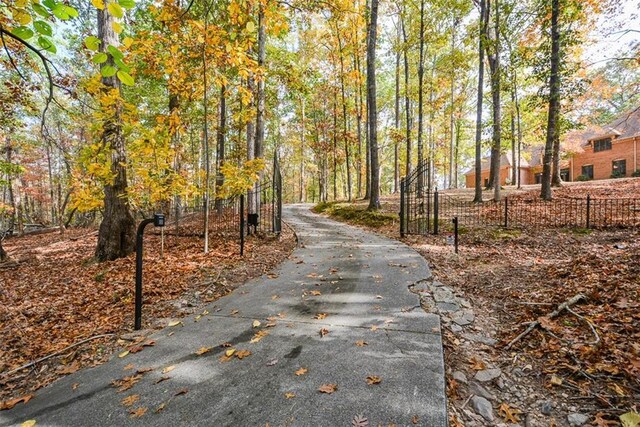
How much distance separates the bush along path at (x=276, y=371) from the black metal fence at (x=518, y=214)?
4835mm

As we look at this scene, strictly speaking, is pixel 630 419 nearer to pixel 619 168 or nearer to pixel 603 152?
pixel 619 168

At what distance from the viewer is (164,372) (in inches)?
105

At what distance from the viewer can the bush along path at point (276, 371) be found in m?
2.09

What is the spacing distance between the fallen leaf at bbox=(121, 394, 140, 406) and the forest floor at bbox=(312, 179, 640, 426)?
2.34 m

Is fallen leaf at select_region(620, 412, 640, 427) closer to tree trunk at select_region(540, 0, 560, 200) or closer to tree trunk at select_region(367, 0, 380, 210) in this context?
tree trunk at select_region(367, 0, 380, 210)

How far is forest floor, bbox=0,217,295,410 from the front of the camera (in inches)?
124

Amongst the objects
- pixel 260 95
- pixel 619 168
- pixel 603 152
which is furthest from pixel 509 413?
pixel 603 152

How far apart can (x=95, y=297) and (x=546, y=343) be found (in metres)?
6.04

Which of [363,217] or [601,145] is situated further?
[601,145]

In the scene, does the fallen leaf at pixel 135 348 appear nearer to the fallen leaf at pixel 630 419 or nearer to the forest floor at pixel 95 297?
the forest floor at pixel 95 297

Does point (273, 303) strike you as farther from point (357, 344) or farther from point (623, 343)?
point (623, 343)

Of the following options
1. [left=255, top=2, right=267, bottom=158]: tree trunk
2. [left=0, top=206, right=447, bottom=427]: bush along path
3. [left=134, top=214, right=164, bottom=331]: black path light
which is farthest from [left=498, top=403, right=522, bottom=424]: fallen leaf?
[left=255, top=2, right=267, bottom=158]: tree trunk

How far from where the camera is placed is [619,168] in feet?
76.8

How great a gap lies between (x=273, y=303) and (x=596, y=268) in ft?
15.6
